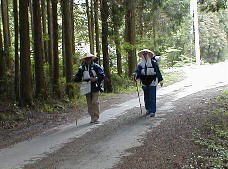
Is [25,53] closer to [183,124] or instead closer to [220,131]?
[183,124]

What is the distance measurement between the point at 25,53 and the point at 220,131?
8245 millimetres

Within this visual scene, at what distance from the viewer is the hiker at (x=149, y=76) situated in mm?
12391

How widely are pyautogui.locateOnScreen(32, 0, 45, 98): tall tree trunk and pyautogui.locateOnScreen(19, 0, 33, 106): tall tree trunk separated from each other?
1312mm

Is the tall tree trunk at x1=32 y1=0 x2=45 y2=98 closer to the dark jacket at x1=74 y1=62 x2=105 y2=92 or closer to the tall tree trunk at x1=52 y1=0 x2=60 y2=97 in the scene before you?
the tall tree trunk at x1=52 y1=0 x2=60 y2=97

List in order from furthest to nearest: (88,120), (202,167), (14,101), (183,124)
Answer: (14,101)
(88,120)
(183,124)
(202,167)

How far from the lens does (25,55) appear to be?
14.9 m

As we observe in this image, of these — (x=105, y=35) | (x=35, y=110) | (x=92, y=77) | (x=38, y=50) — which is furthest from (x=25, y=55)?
(x=105, y=35)

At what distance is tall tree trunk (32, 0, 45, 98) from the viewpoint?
16.2 metres

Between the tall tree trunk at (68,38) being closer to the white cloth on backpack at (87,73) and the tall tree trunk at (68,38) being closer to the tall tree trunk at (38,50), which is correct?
the tall tree trunk at (38,50)

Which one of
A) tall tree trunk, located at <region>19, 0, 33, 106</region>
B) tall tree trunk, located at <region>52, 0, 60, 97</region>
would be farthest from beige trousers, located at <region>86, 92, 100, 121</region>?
tall tree trunk, located at <region>52, 0, 60, 97</region>

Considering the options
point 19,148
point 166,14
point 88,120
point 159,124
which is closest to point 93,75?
point 88,120

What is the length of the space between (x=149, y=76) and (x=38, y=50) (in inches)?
232

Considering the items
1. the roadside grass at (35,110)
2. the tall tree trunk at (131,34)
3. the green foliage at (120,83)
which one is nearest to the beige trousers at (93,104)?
the roadside grass at (35,110)

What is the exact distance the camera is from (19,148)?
9047 mm
